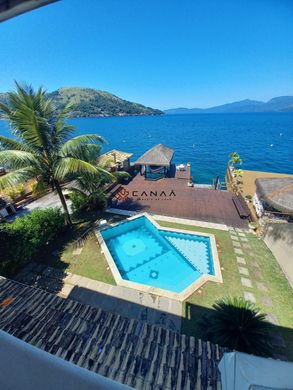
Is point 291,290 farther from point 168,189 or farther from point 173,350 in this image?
point 168,189

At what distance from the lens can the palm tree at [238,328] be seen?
18.7ft

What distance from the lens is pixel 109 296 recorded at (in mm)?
7738

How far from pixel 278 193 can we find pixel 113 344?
42.4 ft

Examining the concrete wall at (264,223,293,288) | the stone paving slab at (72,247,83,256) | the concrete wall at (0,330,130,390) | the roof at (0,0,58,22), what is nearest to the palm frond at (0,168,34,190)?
the stone paving slab at (72,247,83,256)

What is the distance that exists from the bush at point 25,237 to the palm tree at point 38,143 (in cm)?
203

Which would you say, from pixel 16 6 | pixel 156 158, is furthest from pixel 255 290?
pixel 156 158

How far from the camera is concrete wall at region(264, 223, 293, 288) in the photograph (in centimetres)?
863

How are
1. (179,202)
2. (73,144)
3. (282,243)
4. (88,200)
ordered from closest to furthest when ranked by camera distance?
(282,243) < (73,144) < (88,200) < (179,202)

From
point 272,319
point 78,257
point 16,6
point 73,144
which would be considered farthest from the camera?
point 73,144

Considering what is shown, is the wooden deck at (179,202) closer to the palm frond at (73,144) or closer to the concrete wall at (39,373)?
the palm frond at (73,144)

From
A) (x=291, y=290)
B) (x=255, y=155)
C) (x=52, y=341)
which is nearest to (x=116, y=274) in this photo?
(x=52, y=341)

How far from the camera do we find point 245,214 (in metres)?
13.3

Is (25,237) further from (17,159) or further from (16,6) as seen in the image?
(16,6)

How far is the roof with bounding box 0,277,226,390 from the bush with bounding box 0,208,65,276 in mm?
3422
